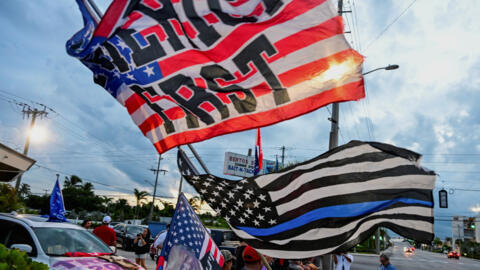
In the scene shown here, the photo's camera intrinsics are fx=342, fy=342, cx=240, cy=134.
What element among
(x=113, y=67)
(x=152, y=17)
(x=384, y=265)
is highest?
(x=152, y=17)

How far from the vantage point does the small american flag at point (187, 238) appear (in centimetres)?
331

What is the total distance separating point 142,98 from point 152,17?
843mm

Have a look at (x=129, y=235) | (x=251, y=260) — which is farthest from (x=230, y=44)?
(x=129, y=235)

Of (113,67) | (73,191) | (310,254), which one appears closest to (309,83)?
(310,254)

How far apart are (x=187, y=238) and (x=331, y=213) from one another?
1.41 meters

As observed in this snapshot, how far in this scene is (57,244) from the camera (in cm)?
571

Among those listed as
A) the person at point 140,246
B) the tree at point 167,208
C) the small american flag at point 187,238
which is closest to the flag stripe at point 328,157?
the small american flag at point 187,238

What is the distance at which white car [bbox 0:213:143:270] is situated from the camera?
5.27 meters

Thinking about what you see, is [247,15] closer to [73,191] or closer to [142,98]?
[142,98]

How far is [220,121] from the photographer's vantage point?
11.0ft

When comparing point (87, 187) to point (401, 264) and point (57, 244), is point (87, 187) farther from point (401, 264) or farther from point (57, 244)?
point (57, 244)

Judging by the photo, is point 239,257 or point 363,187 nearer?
point 363,187

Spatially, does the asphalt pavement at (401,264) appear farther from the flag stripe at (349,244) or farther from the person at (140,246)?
the flag stripe at (349,244)

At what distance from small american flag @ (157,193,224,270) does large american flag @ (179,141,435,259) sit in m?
0.26
